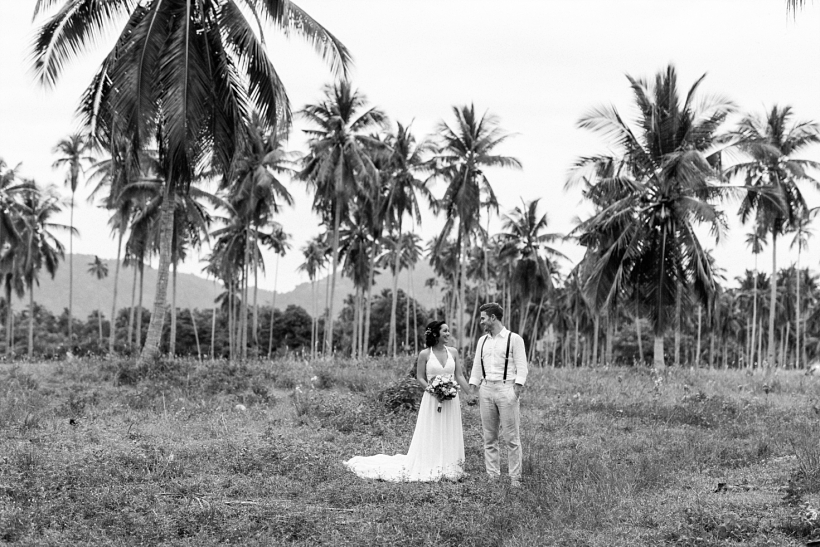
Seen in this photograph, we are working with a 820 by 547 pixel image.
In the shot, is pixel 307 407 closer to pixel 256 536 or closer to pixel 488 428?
pixel 488 428

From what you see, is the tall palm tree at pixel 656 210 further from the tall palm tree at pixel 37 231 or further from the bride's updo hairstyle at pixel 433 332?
the tall palm tree at pixel 37 231

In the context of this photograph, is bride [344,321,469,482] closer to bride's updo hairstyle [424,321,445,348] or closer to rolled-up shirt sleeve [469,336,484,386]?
bride's updo hairstyle [424,321,445,348]

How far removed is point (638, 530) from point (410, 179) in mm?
31663

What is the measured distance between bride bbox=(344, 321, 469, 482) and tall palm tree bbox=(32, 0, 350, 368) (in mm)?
8734

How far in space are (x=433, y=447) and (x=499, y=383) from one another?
54.7 inches

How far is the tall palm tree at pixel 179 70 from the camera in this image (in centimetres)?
1599

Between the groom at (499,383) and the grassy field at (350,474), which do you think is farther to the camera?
the groom at (499,383)

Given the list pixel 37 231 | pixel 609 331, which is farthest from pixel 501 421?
pixel 37 231

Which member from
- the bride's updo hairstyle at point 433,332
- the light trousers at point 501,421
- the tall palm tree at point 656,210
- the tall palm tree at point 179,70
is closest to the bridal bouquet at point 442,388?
the bride's updo hairstyle at point 433,332

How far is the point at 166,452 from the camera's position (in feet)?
33.3

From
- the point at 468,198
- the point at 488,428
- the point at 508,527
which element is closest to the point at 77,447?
the point at 488,428

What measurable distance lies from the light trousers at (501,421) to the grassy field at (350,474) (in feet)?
A: 0.87

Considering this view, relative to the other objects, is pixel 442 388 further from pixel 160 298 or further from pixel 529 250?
pixel 529 250

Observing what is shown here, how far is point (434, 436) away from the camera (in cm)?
960
